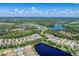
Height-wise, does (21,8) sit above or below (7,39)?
above

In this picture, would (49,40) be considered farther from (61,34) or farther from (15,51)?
(15,51)

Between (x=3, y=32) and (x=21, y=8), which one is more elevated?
(x=21, y=8)

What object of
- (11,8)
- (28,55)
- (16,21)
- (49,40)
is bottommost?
(28,55)

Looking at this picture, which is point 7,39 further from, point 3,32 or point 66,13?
point 66,13

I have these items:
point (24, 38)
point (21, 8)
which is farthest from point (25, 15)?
point (24, 38)

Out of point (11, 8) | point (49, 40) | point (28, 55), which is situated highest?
point (11, 8)

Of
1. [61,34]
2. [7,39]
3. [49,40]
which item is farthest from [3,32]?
[61,34]
